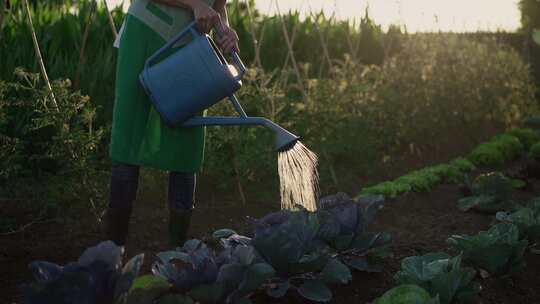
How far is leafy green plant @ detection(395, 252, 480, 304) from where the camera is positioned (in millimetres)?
2146

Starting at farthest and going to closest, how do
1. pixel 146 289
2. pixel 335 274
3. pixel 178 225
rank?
1. pixel 178 225
2. pixel 335 274
3. pixel 146 289

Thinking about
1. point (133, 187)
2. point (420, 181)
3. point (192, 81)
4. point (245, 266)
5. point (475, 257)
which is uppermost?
point (192, 81)

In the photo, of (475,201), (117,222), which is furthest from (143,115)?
(475,201)

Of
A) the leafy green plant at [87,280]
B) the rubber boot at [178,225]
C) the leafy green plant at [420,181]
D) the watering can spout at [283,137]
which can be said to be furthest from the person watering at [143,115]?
the leafy green plant at [420,181]

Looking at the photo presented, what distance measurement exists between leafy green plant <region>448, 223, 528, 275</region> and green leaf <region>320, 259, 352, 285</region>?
0.53m

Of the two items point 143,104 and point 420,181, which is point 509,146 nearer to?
point 420,181

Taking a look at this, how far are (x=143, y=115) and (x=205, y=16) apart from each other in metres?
0.42

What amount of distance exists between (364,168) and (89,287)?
3.75m

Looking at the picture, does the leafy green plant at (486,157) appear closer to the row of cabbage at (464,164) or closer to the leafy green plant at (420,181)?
the row of cabbage at (464,164)

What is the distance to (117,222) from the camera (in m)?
2.69

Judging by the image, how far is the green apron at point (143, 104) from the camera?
259cm

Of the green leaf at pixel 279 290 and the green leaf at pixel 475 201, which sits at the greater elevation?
the green leaf at pixel 279 290

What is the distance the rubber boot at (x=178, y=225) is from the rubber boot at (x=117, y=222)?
0.54ft

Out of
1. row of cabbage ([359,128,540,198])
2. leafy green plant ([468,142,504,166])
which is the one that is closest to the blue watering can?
row of cabbage ([359,128,540,198])
